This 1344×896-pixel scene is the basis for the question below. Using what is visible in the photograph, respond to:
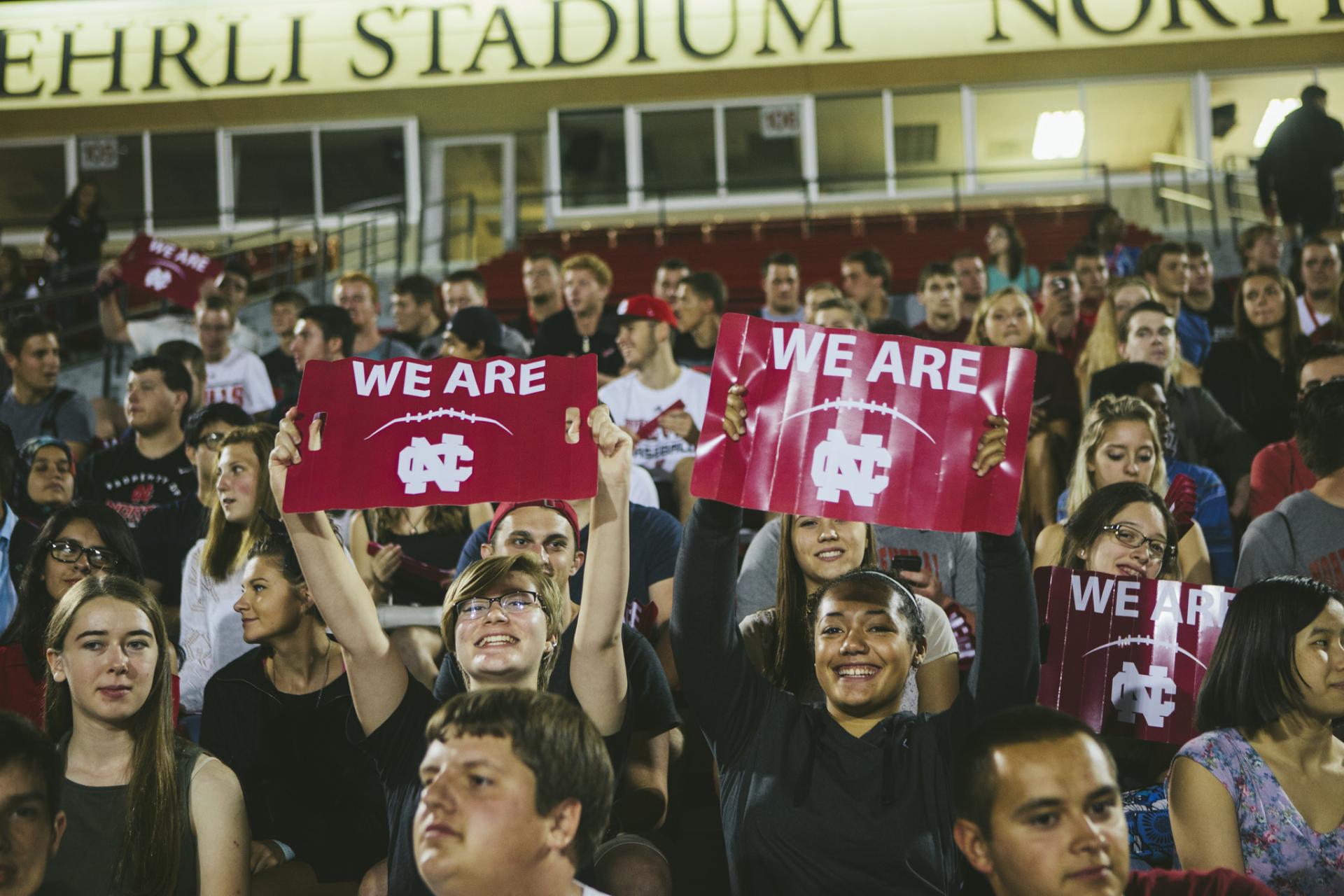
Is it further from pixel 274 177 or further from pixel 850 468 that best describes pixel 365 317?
pixel 274 177

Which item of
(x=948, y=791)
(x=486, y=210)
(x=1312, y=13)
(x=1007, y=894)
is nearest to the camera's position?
(x=1007, y=894)

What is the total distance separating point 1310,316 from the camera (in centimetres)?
767

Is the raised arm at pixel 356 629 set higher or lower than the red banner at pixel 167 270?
lower

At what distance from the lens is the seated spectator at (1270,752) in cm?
312

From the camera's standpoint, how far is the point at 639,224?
19.2 meters

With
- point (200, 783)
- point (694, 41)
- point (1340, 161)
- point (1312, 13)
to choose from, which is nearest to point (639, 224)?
point (694, 41)

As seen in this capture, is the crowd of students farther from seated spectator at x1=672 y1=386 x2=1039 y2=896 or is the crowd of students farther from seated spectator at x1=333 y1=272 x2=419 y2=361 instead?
seated spectator at x1=333 y1=272 x2=419 y2=361

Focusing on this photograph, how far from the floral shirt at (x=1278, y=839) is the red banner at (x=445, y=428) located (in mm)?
1781

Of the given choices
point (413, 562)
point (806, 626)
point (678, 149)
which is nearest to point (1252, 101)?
point (678, 149)

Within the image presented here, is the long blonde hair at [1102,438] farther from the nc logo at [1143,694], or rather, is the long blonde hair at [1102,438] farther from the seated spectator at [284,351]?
the seated spectator at [284,351]

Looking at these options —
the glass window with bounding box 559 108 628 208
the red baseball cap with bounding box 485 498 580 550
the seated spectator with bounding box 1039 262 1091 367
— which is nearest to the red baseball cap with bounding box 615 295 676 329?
the red baseball cap with bounding box 485 498 580 550

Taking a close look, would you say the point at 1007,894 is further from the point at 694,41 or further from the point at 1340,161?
the point at 694,41

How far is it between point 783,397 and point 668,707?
97 centimetres

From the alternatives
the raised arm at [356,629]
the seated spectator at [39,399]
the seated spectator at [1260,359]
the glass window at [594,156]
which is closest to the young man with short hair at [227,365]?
the seated spectator at [39,399]
